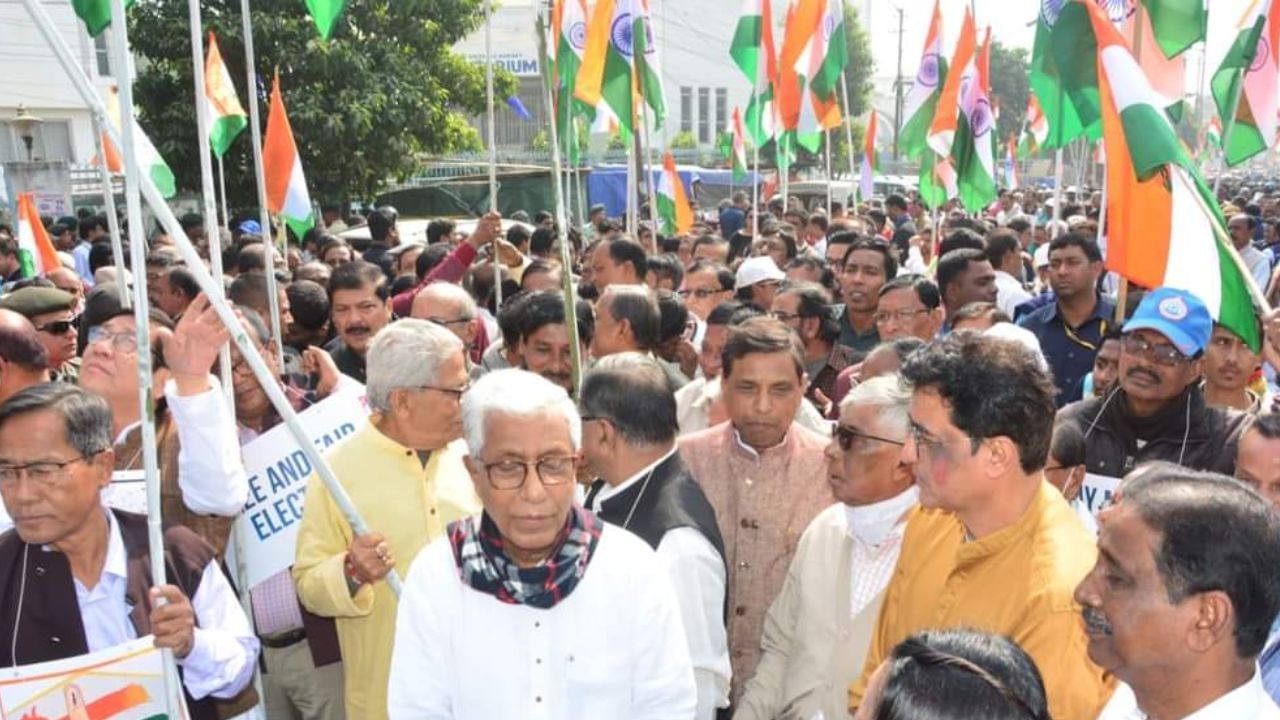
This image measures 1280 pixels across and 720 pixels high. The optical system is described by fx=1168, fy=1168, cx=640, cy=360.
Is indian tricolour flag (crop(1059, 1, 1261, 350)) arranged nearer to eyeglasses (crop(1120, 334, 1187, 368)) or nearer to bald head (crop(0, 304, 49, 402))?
eyeglasses (crop(1120, 334, 1187, 368))

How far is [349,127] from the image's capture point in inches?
741

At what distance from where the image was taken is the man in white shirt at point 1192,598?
1.99 m

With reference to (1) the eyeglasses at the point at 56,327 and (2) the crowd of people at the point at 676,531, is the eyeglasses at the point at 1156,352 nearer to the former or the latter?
(2) the crowd of people at the point at 676,531

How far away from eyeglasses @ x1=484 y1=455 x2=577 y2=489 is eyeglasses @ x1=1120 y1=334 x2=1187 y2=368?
2.52 meters

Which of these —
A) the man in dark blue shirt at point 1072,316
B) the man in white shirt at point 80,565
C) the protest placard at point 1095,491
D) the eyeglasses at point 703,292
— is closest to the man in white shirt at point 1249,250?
the man in dark blue shirt at point 1072,316

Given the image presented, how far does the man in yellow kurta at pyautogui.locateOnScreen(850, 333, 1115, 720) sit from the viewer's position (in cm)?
228

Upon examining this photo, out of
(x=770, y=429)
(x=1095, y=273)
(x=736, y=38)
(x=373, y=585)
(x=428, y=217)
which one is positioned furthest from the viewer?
(x=428, y=217)

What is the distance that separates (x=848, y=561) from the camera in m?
2.95

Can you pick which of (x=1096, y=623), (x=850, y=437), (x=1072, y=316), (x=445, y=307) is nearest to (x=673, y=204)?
(x=1072, y=316)

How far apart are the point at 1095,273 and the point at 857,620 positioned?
3.82 meters

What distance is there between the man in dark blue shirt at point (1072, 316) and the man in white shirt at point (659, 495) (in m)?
3.46

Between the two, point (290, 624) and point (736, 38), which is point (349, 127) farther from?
point (290, 624)

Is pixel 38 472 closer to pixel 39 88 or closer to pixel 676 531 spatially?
pixel 676 531

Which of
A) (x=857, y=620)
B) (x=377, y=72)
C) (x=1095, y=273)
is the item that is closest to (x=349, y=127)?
(x=377, y=72)
